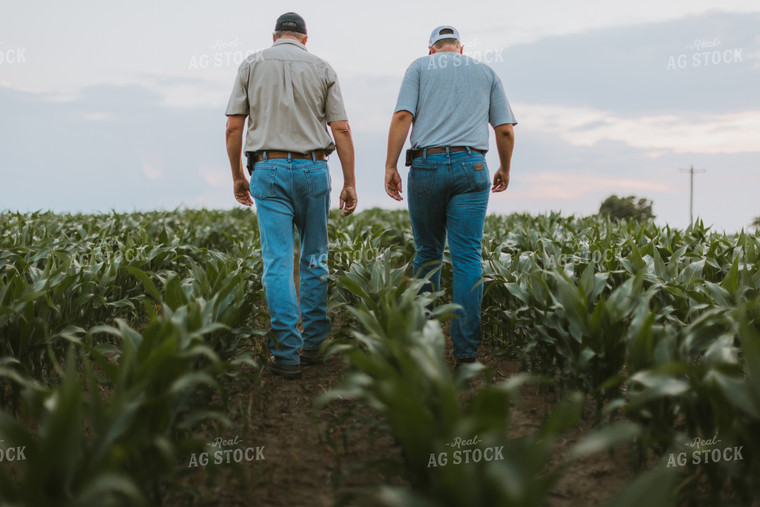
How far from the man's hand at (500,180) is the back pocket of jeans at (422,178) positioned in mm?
821

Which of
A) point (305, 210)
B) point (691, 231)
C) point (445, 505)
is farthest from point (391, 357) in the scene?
point (691, 231)

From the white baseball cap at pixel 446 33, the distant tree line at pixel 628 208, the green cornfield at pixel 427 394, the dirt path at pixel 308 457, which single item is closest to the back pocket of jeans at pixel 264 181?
the green cornfield at pixel 427 394

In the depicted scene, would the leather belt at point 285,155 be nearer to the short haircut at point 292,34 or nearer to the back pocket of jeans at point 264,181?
the back pocket of jeans at point 264,181

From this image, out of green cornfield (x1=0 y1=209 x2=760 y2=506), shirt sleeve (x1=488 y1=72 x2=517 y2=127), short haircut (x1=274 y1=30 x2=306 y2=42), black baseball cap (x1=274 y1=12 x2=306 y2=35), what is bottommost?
green cornfield (x1=0 y1=209 x2=760 y2=506)

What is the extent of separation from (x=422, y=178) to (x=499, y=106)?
887 millimetres

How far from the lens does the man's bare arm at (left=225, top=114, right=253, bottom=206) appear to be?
389 cm

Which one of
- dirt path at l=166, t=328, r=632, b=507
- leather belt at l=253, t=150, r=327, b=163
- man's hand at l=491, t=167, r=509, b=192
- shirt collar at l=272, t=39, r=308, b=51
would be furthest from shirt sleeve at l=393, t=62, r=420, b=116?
dirt path at l=166, t=328, r=632, b=507

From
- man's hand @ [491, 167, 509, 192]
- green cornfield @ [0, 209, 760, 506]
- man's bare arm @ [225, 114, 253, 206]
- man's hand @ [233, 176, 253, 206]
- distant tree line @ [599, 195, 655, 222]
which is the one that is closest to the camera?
green cornfield @ [0, 209, 760, 506]

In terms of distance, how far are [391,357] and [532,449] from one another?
83 cm

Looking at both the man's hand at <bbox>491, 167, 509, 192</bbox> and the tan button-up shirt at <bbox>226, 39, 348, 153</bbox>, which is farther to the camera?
the man's hand at <bbox>491, 167, 509, 192</bbox>

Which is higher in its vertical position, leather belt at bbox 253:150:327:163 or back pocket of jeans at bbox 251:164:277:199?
leather belt at bbox 253:150:327:163

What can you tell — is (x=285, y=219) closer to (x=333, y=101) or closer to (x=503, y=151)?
(x=333, y=101)

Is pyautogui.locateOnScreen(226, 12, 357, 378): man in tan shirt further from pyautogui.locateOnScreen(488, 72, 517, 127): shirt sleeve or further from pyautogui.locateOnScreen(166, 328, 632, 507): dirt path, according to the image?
pyautogui.locateOnScreen(488, 72, 517, 127): shirt sleeve

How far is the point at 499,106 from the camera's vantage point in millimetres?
4086
